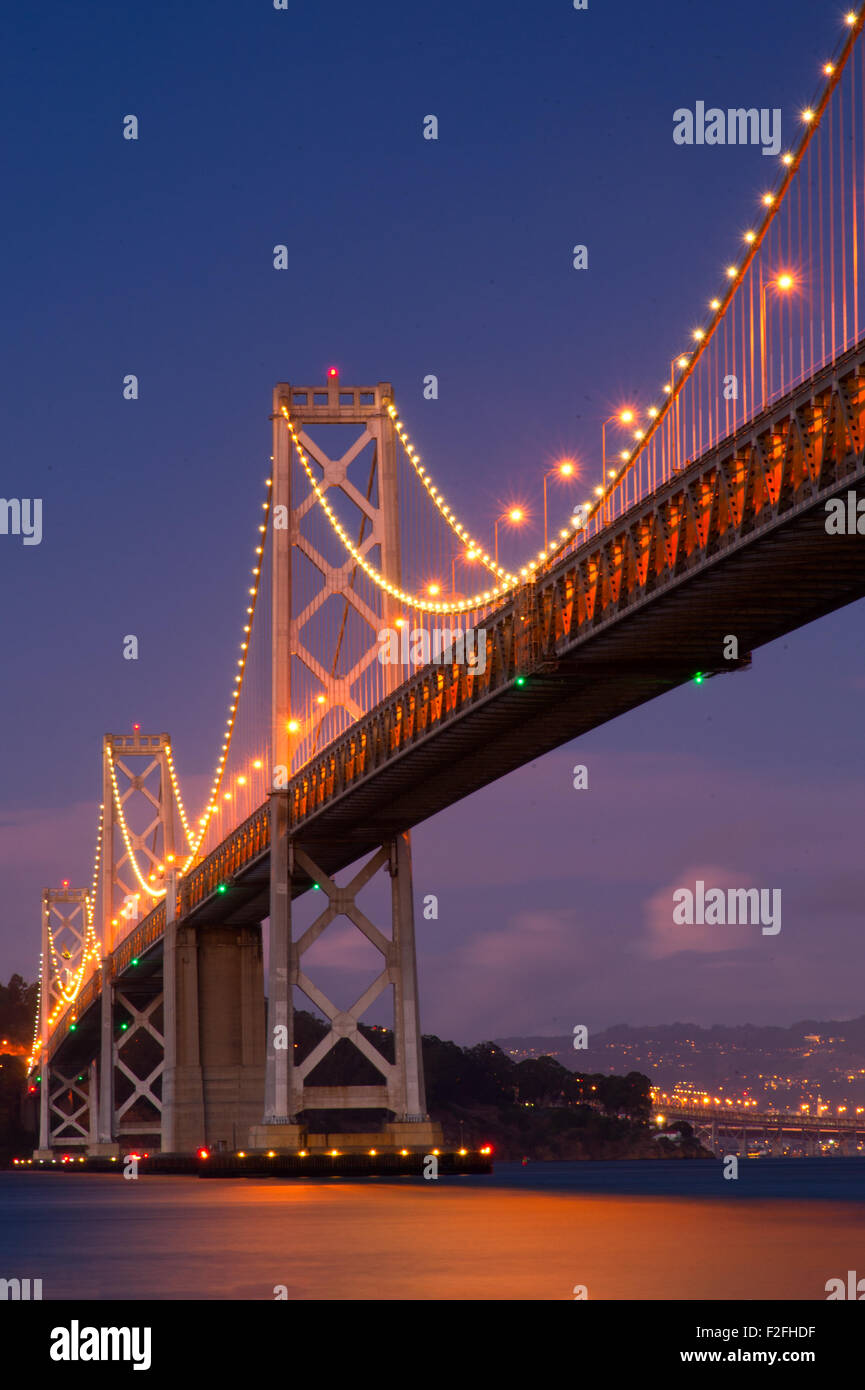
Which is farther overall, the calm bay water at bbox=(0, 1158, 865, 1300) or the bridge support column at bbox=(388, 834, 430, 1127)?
the bridge support column at bbox=(388, 834, 430, 1127)

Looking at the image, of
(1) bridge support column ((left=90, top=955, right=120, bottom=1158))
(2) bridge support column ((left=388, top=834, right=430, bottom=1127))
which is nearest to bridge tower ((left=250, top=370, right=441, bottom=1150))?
(2) bridge support column ((left=388, top=834, right=430, bottom=1127))

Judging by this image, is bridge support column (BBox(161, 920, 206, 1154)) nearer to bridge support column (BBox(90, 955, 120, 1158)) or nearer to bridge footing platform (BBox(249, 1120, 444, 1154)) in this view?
bridge footing platform (BBox(249, 1120, 444, 1154))

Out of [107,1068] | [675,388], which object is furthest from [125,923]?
[675,388]

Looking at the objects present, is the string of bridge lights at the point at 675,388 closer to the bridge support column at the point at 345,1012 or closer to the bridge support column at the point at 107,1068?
the bridge support column at the point at 345,1012

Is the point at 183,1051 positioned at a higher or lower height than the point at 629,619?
lower

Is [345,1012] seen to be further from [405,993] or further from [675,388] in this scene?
[675,388]
